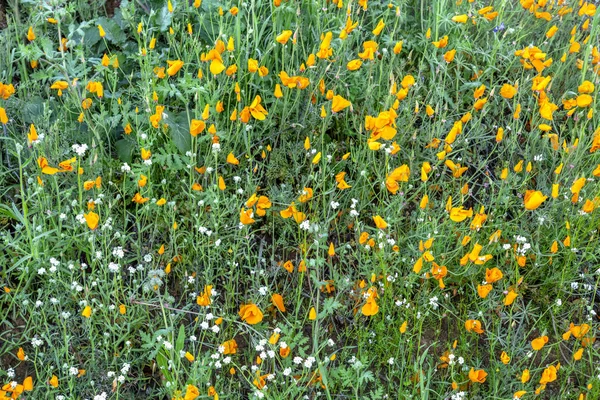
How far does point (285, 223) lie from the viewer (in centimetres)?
277

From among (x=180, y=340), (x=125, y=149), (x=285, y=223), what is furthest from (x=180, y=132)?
(x=180, y=340)

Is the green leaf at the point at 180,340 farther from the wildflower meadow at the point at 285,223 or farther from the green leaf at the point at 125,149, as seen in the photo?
the green leaf at the point at 125,149

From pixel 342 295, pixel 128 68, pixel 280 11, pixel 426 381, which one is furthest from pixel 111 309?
pixel 280 11

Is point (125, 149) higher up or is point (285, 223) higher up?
point (125, 149)

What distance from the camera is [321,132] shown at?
292 centimetres

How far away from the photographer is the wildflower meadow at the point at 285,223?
2346mm

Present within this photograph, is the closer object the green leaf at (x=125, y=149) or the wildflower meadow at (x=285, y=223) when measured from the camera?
the wildflower meadow at (x=285, y=223)

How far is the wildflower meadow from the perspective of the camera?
92.4 inches

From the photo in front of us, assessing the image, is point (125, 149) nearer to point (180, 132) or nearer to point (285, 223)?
point (180, 132)

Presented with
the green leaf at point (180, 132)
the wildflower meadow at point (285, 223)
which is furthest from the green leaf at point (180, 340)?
the green leaf at point (180, 132)

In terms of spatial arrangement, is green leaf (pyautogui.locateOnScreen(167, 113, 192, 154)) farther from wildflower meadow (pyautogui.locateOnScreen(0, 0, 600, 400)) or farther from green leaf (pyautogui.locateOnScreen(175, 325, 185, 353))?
green leaf (pyautogui.locateOnScreen(175, 325, 185, 353))

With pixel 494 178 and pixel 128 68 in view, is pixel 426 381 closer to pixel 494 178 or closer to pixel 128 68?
pixel 494 178

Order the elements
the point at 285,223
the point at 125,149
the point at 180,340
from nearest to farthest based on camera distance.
Result: the point at 180,340
the point at 285,223
the point at 125,149

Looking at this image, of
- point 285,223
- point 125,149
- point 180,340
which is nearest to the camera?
point 180,340
